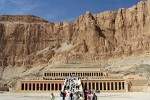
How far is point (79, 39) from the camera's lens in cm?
18062

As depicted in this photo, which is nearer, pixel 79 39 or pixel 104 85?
pixel 104 85

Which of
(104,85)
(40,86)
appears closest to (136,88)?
(104,85)

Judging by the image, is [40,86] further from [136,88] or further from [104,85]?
[136,88]

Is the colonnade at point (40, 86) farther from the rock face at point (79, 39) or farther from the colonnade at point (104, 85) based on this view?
the rock face at point (79, 39)

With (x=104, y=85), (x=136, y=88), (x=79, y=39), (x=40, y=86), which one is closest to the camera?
(x=136, y=88)

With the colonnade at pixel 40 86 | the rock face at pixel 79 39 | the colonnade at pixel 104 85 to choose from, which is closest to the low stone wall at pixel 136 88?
the colonnade at pixel 104 85

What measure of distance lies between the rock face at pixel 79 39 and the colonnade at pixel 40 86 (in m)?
61.5

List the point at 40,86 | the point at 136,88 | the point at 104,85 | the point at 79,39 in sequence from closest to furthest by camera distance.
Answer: the point at 136,88
the point at 40,86
the point at 104,85
the point at 79,39

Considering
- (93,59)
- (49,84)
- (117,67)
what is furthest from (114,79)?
(93,59)

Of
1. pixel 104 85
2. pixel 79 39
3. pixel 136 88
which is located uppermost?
pixel 79 39

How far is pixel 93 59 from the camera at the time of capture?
162 m

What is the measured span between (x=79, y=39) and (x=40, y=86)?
88098 millimetres

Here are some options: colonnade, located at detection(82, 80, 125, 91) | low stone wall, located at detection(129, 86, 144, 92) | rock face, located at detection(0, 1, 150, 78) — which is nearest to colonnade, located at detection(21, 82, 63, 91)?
colonnade, located at detection(82, 80, 125, 91)

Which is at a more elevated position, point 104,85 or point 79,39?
point 79,39
